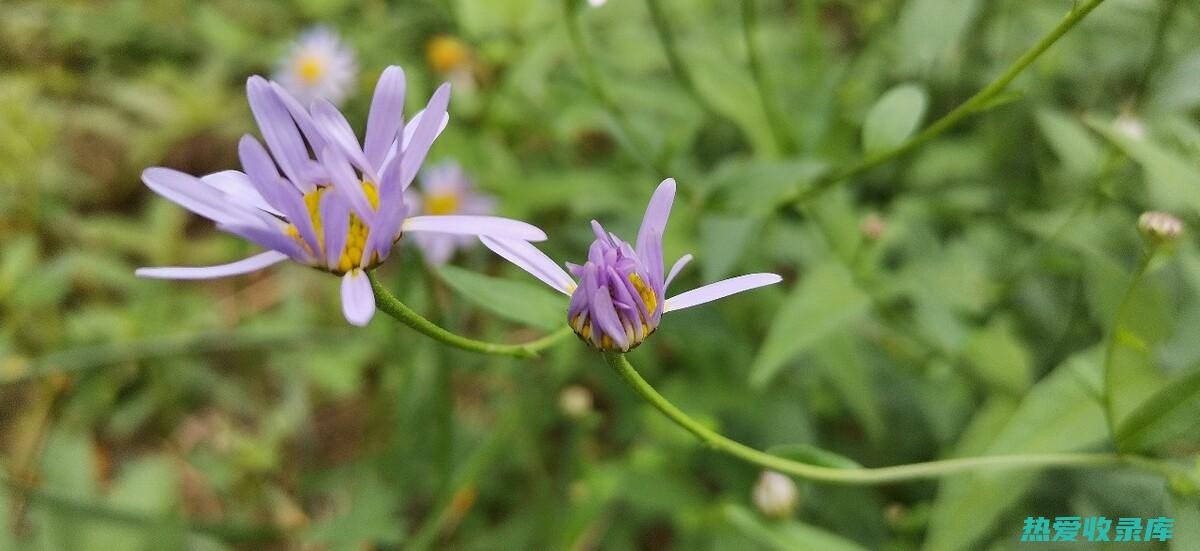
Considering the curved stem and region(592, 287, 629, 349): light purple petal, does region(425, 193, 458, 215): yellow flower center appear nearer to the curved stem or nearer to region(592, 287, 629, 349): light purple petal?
the curved stem

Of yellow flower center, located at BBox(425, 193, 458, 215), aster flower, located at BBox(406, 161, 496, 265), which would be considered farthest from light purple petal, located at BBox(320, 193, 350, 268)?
yellow flower center, located at BBox(425, 193, 458, 215)

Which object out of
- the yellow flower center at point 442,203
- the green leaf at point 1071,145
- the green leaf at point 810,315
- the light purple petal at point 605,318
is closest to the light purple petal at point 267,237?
the light purple petal at point 605,318

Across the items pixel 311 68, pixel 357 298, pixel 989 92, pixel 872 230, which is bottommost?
pixel 357 298

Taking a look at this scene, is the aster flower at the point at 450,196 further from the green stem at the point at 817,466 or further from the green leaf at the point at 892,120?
the green stem at the point at 817,466

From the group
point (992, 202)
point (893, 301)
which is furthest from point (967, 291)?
point (992, 202)

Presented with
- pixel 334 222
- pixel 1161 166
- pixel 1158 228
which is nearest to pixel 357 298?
pixel 334 222

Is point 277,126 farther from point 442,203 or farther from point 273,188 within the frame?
point 442,203
